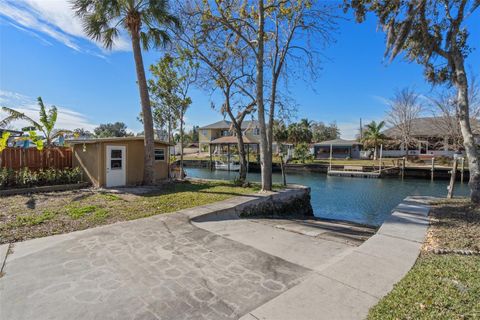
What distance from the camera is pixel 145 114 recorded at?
11.6 metres

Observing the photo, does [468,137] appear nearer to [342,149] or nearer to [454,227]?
[454,227]

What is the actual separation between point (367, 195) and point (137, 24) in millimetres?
17296

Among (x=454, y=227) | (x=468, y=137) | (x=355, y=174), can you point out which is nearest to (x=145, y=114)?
(x=454, y=227)

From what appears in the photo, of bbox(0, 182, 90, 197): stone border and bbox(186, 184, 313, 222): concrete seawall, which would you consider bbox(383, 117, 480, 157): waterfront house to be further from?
bbox(0, 182, 90, 197): stone border

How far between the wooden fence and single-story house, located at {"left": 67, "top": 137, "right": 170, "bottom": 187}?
50 cm

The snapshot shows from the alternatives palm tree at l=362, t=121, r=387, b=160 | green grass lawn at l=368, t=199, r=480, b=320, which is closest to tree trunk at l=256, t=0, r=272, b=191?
green grass lawn at l=368, t=199, r=480, b=320

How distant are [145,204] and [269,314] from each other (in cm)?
642

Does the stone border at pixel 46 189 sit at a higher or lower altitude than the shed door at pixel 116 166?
lower

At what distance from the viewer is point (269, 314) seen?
267 centimetres

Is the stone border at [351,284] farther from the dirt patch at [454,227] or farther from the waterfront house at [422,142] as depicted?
the waterfront house at [422,142]

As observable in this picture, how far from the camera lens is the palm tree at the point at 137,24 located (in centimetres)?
1058

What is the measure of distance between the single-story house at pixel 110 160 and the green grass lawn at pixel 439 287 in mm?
11373

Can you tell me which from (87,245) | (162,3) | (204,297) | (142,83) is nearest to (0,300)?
(87,245)

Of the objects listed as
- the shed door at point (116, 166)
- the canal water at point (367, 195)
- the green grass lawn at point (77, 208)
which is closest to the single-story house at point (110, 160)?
the shed door at point (116, 166)
